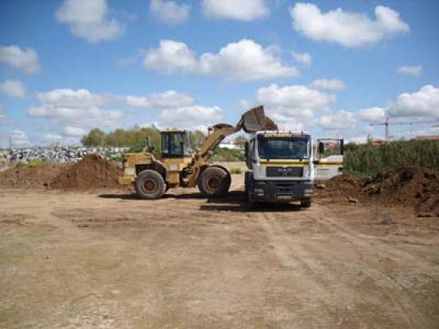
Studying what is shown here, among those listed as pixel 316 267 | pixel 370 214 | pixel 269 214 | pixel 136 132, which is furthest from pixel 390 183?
pixel 136 132

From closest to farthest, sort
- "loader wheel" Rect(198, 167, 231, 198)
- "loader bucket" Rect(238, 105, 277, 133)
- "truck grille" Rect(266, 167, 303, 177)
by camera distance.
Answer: "truck grille" Rect(266, 167, 303, 177) < "loader bucket" Rect(238, 105, 277, 133) < "loader wheel" Rect(198, 167, 231, 198)

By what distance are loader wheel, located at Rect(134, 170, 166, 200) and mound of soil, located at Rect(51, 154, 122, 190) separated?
7.07 meters

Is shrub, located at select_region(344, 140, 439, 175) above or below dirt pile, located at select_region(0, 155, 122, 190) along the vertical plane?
above

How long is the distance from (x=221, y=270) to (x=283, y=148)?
8.46 m

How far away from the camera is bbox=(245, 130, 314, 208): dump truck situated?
16.8 m

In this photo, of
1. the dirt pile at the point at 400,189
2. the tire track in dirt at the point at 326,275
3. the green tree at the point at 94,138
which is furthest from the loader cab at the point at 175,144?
the green tree at the point at 94,138

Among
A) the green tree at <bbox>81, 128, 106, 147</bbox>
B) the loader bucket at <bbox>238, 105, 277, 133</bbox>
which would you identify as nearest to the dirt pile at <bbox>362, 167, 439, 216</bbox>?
the loader bucket at <bbox>238, 105, 277, 133</bbox>

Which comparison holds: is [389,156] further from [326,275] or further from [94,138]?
[94,138]

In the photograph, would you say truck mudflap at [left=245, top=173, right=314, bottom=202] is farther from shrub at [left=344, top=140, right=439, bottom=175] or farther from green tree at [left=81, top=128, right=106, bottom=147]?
green tree at [left=81, top=128, right=106, bottom=147]

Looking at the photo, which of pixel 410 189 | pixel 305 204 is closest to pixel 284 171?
pixel 305 204

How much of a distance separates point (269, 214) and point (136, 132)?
59.6 metres

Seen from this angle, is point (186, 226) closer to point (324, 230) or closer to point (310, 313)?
point (324, 230)

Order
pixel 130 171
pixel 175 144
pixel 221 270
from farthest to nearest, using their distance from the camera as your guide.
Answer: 1. pixel 130 171
2. pixel 175 144
3. pixel 221 270

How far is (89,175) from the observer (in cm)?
2905
